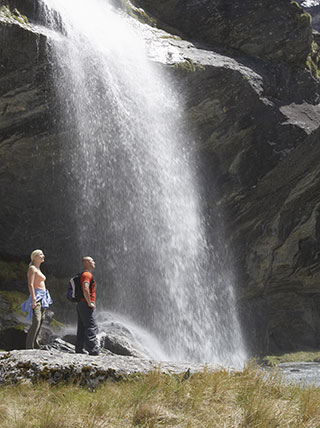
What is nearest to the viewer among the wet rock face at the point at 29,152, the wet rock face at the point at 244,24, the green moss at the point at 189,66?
the wet rock face at the point at 29,152

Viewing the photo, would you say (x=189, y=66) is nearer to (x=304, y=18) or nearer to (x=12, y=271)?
(x=304, y=18)

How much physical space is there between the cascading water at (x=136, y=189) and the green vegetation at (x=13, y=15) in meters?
1.43

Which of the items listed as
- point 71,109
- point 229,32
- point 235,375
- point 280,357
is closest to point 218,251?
point 280,357

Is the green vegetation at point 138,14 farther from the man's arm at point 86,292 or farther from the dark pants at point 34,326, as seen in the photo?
the dark pants at point 34,326

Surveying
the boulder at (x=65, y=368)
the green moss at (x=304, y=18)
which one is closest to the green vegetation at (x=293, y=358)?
the boulder at (x=65, y=368)

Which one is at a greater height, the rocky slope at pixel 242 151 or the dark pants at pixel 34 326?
the rocky slope at pixel 242 151

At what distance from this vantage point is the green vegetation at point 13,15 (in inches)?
532

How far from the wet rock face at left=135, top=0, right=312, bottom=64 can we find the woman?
52.6 feet

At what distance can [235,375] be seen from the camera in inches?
222

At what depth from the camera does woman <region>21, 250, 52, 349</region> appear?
788 cm

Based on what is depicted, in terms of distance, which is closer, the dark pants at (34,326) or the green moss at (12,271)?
the dark pants at (34,326)

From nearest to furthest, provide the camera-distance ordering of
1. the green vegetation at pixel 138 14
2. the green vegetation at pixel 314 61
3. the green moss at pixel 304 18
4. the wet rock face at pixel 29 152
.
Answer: the wet rock face at pixel 29 152, the green vegetation at pixel 138 14, the green moss at pixel 304 18, the green vegetation at pixel 314 61

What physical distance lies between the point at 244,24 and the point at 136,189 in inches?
392

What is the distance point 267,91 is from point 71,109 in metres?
8.68
